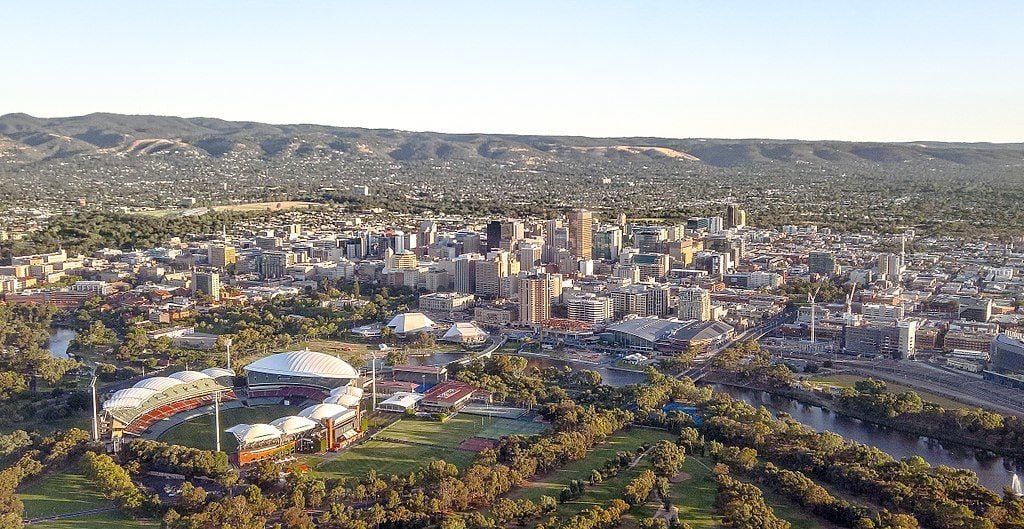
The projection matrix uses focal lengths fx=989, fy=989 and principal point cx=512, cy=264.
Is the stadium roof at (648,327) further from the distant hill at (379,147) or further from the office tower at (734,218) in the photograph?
the distant hill at (379,147)

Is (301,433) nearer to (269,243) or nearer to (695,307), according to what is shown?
(695,307)

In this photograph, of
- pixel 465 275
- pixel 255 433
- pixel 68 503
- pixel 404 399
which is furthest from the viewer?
pixel 465 275

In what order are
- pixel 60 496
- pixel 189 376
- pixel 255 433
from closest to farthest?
1. pixel 60 496
2. pixel 255 433
3. pixel 189 376

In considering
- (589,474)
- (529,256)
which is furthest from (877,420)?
(529,256)

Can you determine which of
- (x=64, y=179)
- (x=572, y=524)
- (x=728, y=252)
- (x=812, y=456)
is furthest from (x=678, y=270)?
(x=64, y=179)

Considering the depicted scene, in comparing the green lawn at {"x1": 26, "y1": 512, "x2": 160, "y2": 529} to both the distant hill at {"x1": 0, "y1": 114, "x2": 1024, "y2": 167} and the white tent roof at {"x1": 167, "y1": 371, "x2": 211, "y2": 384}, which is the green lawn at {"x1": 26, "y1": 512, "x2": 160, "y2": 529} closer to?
the white tent roof at {"x1": 167, "y1": 371, "x2": 211, "y2": 384}

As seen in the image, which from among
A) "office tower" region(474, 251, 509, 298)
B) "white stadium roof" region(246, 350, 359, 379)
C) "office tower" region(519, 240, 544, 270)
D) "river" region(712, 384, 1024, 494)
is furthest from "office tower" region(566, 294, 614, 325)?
"white stadium roof" region(246, 350, 359, 379)
